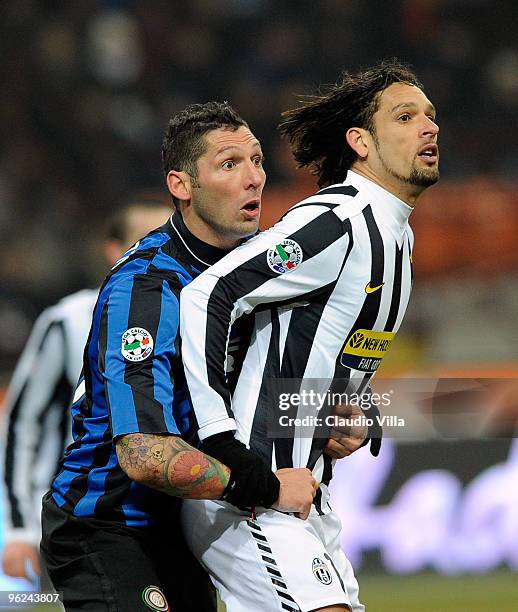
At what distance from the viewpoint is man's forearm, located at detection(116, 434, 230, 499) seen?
2.77 m

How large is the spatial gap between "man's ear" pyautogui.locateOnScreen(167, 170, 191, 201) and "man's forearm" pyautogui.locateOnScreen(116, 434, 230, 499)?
79cm

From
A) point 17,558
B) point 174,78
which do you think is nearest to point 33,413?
point 17,558

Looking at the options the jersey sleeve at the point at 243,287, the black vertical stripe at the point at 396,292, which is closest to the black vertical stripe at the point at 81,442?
the jersey sleeve at the point at 243,287

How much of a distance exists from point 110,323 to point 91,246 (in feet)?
18.7

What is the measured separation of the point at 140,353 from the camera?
287 centimetres

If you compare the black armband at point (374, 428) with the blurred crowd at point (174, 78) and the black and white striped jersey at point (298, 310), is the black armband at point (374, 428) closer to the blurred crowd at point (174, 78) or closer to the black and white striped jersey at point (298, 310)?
the black and white striped jersey at point (298, 310)

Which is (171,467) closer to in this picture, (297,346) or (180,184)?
(297,346)

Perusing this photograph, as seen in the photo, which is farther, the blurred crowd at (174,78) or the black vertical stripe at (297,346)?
the blurred crowd at (174,78)

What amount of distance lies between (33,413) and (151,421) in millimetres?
2078

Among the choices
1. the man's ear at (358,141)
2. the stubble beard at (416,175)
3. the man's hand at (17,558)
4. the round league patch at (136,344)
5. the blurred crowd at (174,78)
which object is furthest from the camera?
the blurred crowd at (174,78)

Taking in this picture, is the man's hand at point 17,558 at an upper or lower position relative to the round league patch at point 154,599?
lower

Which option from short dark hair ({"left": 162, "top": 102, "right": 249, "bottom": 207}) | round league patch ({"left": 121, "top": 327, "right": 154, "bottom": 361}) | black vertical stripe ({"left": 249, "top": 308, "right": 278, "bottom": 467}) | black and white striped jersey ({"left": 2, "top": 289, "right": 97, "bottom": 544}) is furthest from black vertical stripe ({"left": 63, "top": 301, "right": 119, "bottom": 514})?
black and white striped jersey ({"left": 2, "top": 289, "right": 97, "bottom": 544})

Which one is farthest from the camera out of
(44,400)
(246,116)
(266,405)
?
(246,116)

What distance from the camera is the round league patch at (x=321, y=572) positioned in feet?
9.32
